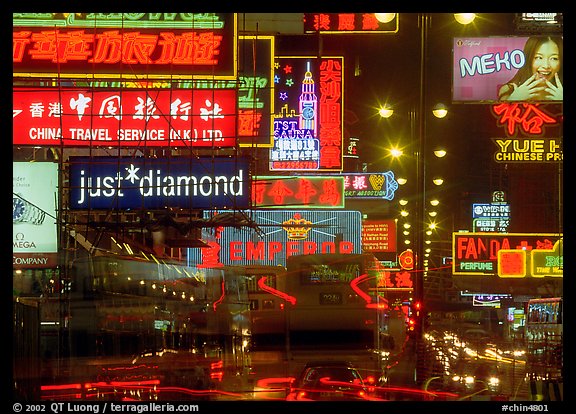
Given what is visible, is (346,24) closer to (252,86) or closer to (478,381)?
(252,86)

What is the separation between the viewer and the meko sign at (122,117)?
1309 cm

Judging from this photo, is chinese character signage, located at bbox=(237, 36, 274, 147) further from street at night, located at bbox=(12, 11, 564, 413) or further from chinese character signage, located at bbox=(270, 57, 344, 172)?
chinese character signage, located at bbox=(270, 57, 344, 172)

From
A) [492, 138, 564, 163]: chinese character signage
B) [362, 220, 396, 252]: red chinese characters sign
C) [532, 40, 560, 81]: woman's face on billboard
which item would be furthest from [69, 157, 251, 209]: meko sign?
[362, 220, 396, 252]: red chinese characters sign

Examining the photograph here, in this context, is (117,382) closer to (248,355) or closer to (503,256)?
(248,355)

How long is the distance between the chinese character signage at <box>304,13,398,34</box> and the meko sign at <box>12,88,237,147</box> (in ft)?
15.4

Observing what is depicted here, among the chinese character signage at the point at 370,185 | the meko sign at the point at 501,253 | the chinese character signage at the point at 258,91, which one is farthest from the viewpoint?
the meko sign at the point at 501,253

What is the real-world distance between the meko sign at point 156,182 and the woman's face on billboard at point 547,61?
22.7 feet

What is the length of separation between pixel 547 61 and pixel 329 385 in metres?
7.59

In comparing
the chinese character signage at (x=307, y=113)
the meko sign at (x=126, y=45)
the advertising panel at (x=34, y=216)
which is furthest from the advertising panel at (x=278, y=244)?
the meko sign at (x=126, y=45)

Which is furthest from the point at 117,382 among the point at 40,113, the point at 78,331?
the point at 40,113

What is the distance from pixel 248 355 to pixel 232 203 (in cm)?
1025

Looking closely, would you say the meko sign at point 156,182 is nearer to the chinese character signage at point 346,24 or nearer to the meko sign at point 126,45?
the meko sign at point 126,45

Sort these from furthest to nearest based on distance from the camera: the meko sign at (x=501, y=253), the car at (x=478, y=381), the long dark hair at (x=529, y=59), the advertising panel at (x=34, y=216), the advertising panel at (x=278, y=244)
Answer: the meko sign at (x=501, y=253) → the advertising panel at (x=278, y=244) → the car at (x=478, y=381) → the long dark hair at (x=529, y=59) → the advertising panel at (x=34, y=216)

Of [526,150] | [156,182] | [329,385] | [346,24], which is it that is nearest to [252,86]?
[156,182]
